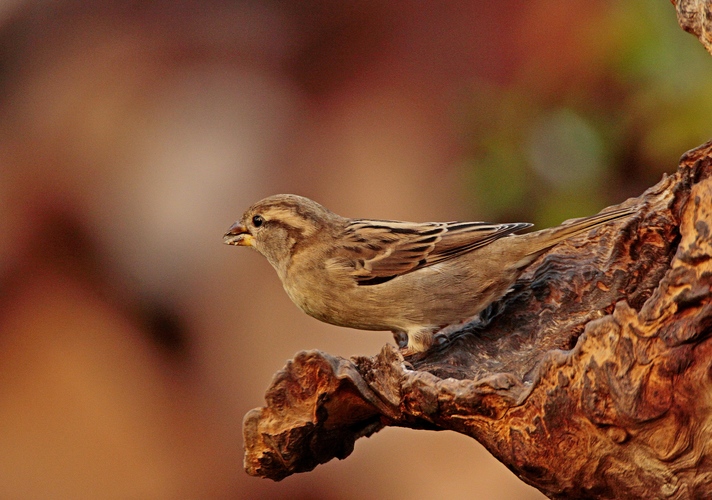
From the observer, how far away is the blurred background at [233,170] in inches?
185

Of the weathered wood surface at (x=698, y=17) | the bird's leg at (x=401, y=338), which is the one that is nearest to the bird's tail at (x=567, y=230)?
the bird's leg at (x=401, y=338)

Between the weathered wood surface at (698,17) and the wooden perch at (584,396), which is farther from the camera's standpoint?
the weathered wood surface at (698,17)

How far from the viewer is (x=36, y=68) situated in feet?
18.9

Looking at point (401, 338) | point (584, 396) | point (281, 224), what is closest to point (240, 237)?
point (281, 224)

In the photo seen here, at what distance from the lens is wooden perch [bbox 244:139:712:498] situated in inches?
62.8

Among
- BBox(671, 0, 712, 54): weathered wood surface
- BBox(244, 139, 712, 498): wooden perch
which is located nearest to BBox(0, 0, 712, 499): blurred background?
BBox(244, 139, 712, 498): wooden perch

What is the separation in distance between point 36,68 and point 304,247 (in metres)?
3.19

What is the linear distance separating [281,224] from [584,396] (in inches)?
74.6

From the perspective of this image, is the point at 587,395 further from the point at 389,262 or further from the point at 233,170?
the point at 233,170

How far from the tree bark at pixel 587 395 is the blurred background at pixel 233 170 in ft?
7.80

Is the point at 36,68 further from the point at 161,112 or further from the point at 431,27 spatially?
the point at 431,27

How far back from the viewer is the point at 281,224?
339cm

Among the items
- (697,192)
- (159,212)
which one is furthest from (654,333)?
(159,212)

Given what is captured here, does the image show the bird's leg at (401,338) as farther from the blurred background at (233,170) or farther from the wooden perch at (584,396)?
the blurred background at (233,170)
